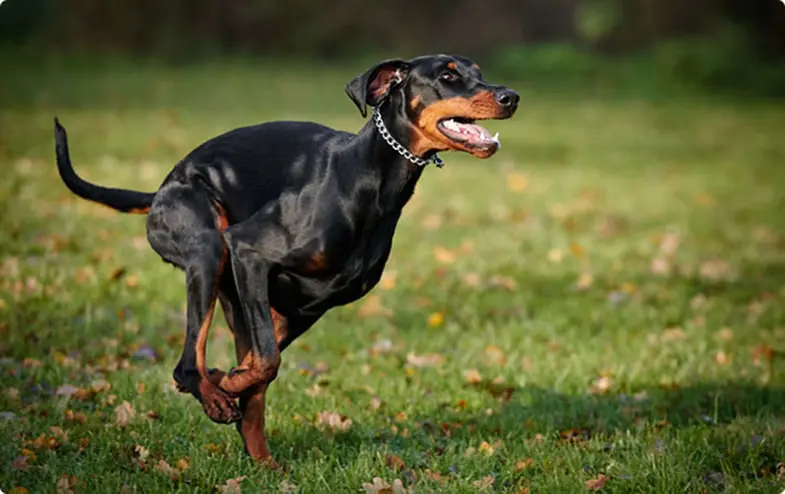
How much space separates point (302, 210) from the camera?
5.15 m

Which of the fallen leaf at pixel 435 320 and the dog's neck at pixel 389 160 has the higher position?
the dog's neck at pixel 389 160

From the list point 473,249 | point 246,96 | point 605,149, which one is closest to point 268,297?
point 473,249

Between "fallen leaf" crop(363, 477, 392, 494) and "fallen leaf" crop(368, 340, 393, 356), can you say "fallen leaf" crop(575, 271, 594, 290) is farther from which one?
"fallen leaf" crop(363, 477, 392, 494)

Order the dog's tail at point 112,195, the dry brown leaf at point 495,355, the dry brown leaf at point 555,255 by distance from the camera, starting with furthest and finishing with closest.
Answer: the dry brown leaf at point 555,255, the dry brown leaf at point 495,355, the dog's tail at point 112,195

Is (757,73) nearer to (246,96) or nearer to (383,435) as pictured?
(246,96)

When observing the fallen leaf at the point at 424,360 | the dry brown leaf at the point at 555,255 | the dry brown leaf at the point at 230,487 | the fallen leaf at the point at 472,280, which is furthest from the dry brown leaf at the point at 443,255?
the dry brown leaf at the point at 230,487

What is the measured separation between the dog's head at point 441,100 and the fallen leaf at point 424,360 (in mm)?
2754

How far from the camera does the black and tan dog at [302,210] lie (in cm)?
502

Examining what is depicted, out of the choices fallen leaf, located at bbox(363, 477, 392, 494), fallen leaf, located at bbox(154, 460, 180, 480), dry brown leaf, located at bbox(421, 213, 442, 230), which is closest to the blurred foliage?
dry brown leaf, located at bbox(421, 213, 442, 230)

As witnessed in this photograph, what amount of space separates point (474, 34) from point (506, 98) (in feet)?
87.6

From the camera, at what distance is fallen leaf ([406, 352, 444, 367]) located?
7594mm

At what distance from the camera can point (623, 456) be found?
555cm

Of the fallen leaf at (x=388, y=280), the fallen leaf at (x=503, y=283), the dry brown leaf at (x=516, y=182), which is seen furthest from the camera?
the dry brown leaf at (x=516, y=182)

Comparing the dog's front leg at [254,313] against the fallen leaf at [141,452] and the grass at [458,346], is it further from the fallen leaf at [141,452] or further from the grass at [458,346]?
the fallen leaf at [141,452]
